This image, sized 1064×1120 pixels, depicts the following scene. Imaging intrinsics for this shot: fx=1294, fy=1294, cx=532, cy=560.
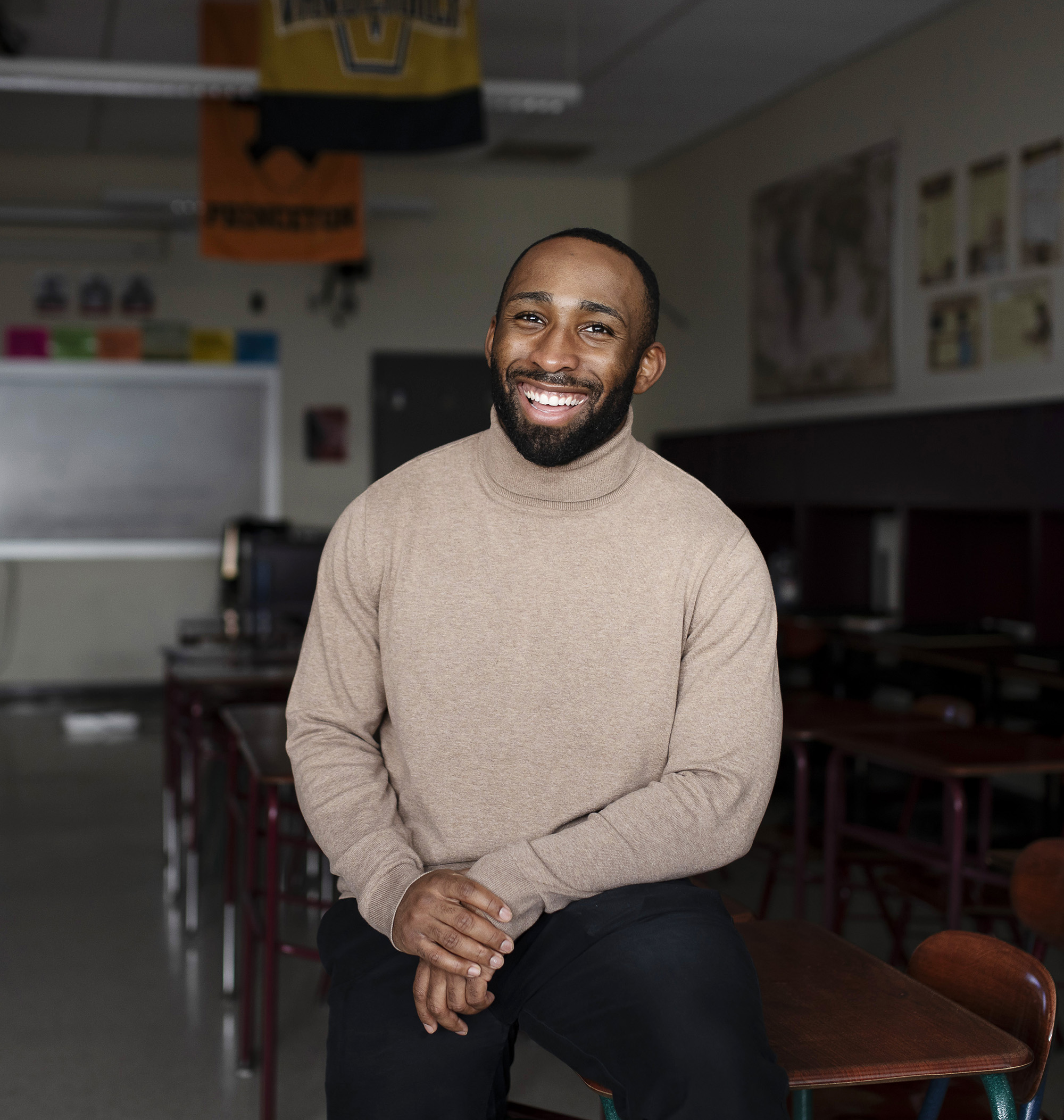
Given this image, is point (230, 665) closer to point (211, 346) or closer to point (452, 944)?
point (452, 944)

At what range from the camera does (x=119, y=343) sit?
7.39 m

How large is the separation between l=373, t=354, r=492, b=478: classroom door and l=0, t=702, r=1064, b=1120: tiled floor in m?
3.29

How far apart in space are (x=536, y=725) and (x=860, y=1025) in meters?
0.47

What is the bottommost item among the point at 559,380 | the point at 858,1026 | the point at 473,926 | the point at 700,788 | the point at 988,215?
the point at 858,1026

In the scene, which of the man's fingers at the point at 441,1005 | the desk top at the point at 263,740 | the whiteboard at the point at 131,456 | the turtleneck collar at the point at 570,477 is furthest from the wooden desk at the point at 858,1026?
the whiteboard at the point at 131,456

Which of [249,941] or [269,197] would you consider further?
[269,197]

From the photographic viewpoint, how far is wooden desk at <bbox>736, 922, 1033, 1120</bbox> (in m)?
1.28

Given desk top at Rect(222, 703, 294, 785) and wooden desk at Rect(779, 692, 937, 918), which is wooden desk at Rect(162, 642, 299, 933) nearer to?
desk top at Rect(222, 703, 294, 785)

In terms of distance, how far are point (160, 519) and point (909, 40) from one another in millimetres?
4780

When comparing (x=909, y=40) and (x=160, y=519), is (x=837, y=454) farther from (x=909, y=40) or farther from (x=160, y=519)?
(x=160, y=519)

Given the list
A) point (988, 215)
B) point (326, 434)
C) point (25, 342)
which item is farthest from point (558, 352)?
point (25, 342)

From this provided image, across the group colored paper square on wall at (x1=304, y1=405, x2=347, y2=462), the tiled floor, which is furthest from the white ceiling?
the tiled floor

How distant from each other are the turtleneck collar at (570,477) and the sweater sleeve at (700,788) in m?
0.16

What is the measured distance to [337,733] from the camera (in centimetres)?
158
